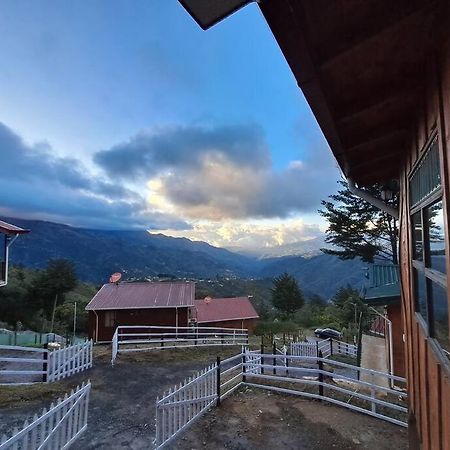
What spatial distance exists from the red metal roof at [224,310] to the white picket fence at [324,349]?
36.9 ft

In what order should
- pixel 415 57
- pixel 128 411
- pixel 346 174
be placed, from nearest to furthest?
pixel 415 57, pixel 346 174, pixel 128 411

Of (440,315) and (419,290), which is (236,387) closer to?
(419,290)

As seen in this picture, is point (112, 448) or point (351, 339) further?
point (351, 339)

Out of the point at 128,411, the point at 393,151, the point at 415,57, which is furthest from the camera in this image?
the point at 128,411

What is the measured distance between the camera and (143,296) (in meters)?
20.6

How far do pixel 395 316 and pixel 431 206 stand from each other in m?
8.42

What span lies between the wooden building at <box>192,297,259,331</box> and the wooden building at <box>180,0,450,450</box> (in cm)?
2700

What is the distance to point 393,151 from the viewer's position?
3945mm

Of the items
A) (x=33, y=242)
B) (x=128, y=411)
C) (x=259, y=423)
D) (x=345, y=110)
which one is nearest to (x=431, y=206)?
(x=345, y=110)

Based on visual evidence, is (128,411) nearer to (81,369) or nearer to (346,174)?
(81,369)

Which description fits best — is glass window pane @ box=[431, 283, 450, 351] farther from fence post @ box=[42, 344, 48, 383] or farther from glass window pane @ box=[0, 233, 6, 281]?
glass window pane @ box=[0, 233, 6, 281]

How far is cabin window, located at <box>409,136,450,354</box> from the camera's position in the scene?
217cm

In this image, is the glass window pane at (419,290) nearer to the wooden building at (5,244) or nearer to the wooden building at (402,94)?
the wooden building at (402,94)

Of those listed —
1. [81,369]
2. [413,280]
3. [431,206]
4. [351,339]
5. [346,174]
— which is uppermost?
[346,174]
